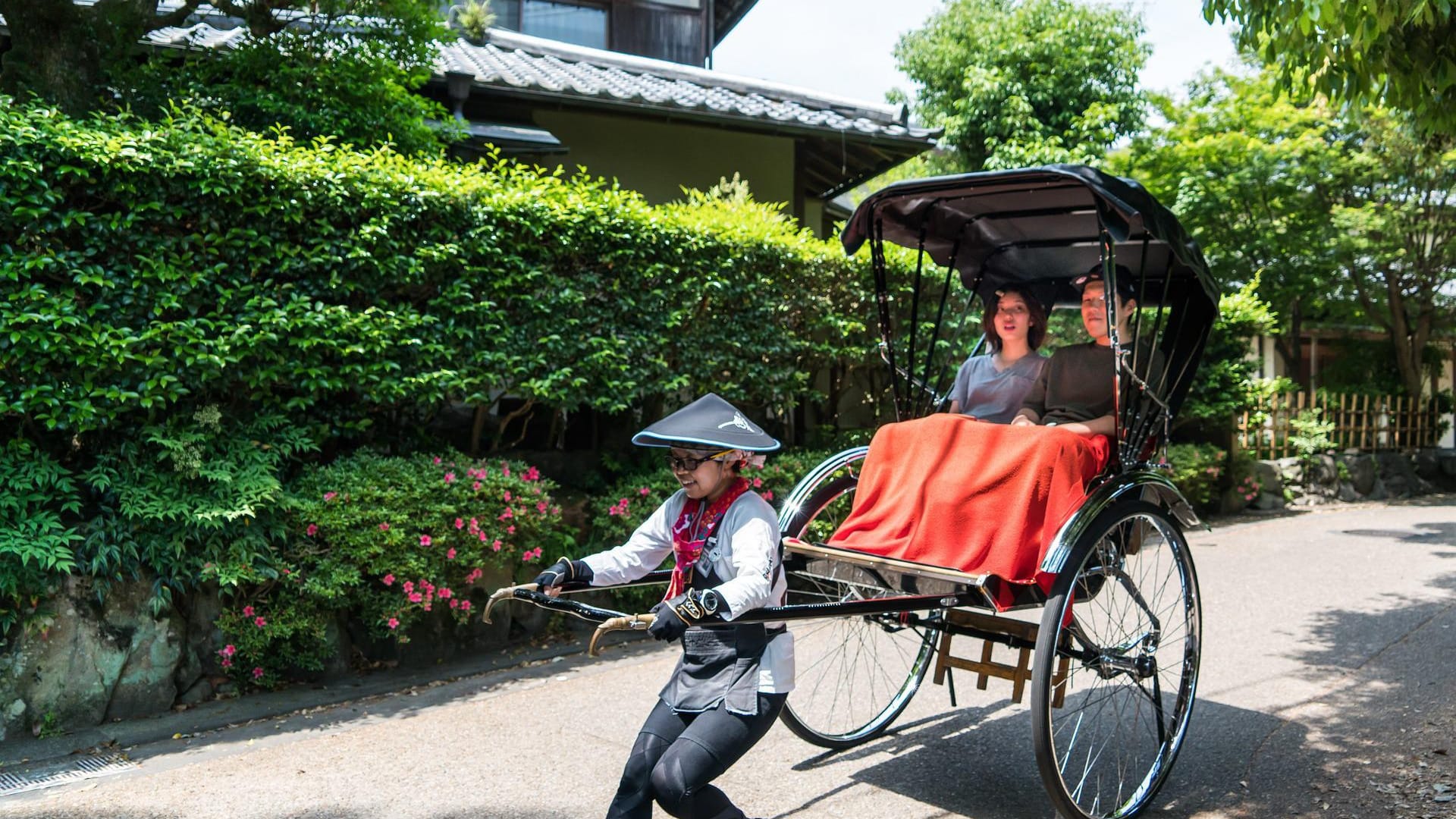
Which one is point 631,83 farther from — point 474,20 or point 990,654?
point 990,654

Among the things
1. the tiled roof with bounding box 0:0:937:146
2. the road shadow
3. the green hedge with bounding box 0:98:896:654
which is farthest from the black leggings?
the tiled roof with bounding box 0:0:937:146

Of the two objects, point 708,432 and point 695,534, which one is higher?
point 708,432

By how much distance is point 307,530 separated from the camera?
5.53 m

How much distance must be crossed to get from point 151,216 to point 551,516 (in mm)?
2735

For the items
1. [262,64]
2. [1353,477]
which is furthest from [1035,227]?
[1353,477]

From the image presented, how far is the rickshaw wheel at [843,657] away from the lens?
4.32m

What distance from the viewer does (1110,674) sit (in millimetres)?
4082

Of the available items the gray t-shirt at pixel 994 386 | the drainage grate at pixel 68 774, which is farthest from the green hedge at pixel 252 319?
the gray t-shirt at pixel 994 386

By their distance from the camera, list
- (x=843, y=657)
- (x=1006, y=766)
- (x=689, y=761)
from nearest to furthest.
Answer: (x=689, y=761) < (x=1006, y=766) < (x=843, y=657)

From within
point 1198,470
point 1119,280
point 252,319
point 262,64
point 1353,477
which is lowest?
point 1353,477

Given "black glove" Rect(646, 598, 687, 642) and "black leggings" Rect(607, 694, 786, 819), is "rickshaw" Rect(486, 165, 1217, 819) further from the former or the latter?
"black leggings" Rect(607, 694, 786, 819)

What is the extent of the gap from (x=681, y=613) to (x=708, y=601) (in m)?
0.10

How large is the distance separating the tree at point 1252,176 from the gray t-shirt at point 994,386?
982 cm

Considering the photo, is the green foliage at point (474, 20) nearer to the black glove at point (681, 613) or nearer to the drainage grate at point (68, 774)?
the drainage grate at point (68, 774)
